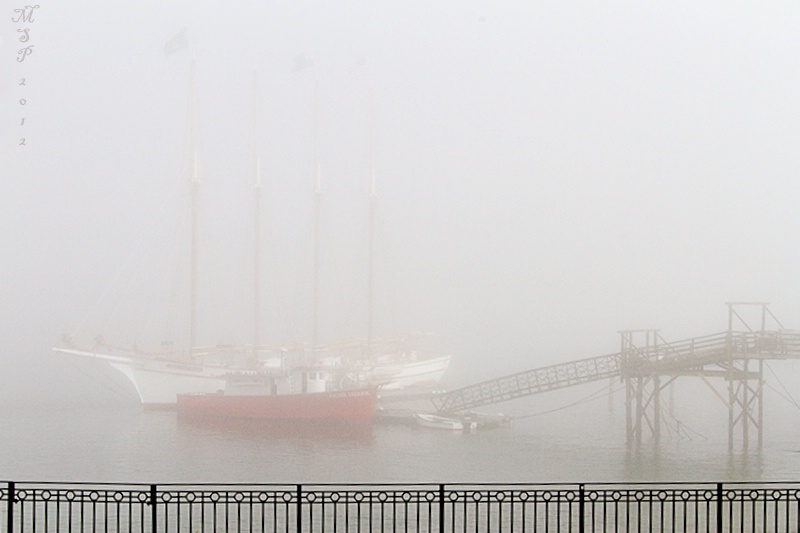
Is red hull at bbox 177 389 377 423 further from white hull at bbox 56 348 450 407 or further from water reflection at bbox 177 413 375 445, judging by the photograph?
white hull at bbox 56 348 450 407

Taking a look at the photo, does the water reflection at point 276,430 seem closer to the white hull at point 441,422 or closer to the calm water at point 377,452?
the calm water at point 377,452

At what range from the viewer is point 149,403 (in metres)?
76.6

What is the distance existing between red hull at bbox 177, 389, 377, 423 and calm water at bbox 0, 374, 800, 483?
7.36 ft

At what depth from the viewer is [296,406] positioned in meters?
62.5

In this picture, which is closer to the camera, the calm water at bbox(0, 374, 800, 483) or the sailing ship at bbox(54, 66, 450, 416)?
the calm water at bbox(0, 374, 800, 483)

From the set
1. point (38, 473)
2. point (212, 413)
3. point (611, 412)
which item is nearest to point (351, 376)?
point (212, 413)

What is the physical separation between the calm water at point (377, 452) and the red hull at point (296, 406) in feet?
7.36

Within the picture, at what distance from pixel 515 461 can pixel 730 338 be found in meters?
10.3

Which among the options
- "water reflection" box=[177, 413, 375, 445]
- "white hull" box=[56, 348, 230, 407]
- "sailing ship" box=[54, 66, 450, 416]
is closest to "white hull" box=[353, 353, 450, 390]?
"sailing ship" box=[54, 66, 450, 416]

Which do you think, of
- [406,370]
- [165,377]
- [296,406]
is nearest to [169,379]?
[165,377]

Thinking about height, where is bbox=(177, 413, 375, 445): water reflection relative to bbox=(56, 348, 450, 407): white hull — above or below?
below

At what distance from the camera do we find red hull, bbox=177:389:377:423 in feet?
197

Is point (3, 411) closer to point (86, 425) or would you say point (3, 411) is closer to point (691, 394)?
point (86, 425)

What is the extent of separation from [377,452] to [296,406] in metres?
16.6
